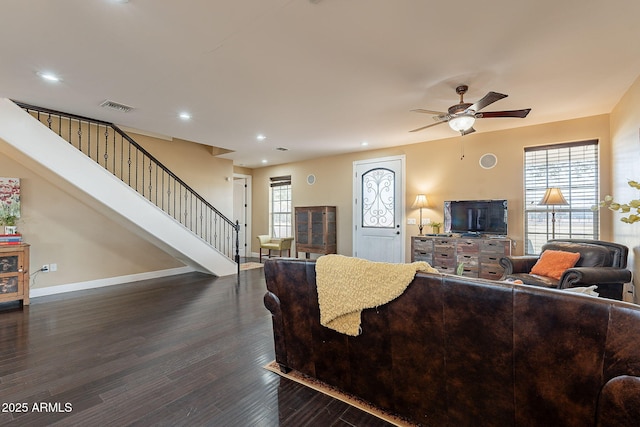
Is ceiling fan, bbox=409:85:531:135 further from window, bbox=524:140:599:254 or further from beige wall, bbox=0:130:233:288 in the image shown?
beige wall, bbox=0:130:233:288

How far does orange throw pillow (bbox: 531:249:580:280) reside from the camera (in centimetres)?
338

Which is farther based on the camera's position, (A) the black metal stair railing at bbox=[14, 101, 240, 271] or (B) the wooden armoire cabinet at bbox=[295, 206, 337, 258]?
(B) the wooden armoire cabinet at bbox=[295, 206, 337, 258]

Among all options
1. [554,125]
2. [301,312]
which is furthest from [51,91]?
[554,125]

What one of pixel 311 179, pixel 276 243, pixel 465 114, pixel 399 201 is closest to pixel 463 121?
pixel 465 114

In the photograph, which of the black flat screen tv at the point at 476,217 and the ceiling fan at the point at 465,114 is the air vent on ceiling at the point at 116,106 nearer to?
the ceiling fan at the point at 465,114

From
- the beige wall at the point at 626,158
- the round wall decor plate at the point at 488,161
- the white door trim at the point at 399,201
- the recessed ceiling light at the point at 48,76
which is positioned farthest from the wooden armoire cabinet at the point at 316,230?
the recessed ceiling light at the point at 48,76

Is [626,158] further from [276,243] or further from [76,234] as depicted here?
[76,234]

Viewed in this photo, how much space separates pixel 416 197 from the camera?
561 centimetres

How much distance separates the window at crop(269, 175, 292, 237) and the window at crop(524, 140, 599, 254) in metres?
5.27

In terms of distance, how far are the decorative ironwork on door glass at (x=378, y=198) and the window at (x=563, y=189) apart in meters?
2.32

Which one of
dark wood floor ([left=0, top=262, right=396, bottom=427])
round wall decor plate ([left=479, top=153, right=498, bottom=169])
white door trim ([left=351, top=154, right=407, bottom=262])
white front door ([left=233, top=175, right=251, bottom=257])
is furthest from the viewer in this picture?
white front door ([left=233, top=175, right=251, bottom=257])

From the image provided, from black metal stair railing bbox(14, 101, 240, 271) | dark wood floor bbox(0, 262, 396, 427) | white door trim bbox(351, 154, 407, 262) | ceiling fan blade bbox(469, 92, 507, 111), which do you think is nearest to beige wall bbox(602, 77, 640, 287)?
ceiling fan blade bbox(469, 92, 507, 111)

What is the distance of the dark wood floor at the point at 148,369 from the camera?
71.0 inches

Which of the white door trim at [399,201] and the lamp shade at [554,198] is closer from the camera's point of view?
the lamp shade at [554,198]
